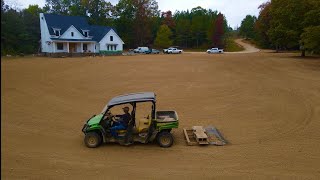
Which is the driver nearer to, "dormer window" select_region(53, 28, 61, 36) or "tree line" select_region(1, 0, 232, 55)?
"dormer window" select_region(53, 28, 61, 36)

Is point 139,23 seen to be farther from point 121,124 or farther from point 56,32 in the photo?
point 121,124

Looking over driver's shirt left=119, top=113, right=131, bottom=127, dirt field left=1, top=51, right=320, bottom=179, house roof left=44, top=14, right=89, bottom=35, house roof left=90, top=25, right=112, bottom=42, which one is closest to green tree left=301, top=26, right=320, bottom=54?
dirt field left=1, top=51, right=320, bottom=179

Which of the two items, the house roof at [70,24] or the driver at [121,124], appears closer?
the driver at [121,124]

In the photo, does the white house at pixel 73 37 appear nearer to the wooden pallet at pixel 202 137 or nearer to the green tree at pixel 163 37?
the green tree at pixel 163 37

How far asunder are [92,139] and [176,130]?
3.62 meters

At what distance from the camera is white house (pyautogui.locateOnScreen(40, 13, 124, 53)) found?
183ft

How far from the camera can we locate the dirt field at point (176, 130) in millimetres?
7944

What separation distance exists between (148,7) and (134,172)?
262 ft

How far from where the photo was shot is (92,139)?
9961 millimetres

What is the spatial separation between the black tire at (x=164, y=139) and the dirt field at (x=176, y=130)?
0.74ft

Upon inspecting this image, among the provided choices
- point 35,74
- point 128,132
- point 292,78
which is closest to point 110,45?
point 35,74

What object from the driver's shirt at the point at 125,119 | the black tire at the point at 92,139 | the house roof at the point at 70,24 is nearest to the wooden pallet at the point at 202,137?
the driver's shirt at the point at 125,119

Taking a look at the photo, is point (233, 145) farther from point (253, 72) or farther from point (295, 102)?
point (253, 72)

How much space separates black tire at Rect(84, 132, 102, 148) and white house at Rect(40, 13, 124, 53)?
4841cm
